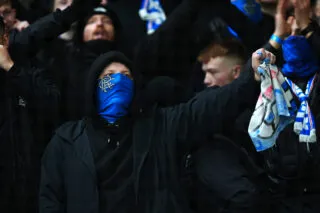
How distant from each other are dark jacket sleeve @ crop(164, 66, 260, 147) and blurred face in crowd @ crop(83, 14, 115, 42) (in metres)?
0.75

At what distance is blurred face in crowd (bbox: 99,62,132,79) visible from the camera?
311cm

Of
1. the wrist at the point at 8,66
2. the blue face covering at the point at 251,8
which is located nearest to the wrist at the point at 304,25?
the blue face covering at the point at 251,8

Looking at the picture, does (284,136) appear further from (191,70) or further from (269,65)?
(191,70)

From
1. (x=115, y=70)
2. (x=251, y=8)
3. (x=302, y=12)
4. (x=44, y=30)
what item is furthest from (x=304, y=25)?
(x=44, y=30)

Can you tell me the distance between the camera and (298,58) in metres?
2.95

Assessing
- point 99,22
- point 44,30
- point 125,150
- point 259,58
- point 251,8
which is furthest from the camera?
point 99,22

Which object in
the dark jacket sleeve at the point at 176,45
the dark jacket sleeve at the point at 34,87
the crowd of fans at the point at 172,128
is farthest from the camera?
the dark jacket sleeve at the point at 176,45

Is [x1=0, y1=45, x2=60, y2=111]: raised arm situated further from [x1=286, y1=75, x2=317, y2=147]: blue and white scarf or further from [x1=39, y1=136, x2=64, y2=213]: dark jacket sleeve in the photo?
[x1=286, y1=75, x2=317, y2=147]: blue and white scarf

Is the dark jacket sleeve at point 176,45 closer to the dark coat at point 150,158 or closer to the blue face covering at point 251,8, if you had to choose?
the blue face covering at point 251,8

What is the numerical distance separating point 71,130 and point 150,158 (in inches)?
13.6

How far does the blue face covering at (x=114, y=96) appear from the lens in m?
3.06

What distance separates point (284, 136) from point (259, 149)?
0.62ft

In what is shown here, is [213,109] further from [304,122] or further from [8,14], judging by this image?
[8,14]

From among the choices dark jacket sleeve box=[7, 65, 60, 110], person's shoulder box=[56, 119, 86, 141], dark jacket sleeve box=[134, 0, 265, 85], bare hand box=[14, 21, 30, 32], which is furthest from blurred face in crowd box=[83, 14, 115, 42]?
person's shoulder box=[56, 119, 86, 141]
